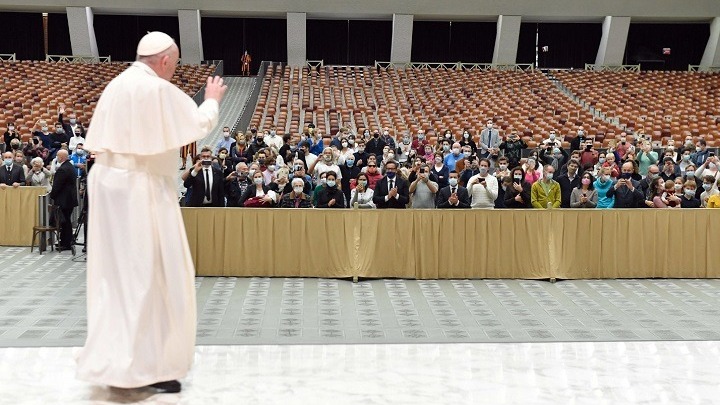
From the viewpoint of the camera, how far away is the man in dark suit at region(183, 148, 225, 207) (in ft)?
38.8

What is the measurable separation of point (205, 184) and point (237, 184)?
81cm

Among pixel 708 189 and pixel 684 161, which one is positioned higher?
pixel 684 161

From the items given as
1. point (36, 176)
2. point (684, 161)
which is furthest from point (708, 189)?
point (36, 176)

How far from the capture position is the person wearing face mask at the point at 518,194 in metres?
12.1

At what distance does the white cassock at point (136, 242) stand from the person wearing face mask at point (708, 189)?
965cm

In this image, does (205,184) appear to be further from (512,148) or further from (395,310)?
(512,148)

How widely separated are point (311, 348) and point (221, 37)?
32.2 meters

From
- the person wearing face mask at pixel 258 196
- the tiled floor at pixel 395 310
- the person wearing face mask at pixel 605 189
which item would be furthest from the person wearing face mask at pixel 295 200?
the person wearing face mask at pixel 605 189

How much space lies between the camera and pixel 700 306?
941 cm

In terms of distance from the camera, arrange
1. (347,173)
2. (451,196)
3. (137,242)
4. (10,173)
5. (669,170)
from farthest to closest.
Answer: (347,173) < (10,173) < (669,170) < (451,196) < (137,242)

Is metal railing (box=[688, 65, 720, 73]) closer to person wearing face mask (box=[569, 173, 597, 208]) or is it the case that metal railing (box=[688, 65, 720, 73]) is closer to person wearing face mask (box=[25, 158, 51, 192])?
person wearing face mask (box=[569, 173, 597, 208])

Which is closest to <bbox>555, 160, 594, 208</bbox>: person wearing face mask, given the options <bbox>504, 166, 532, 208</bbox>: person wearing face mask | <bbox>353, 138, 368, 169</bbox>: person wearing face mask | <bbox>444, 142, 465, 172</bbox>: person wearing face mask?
<bbox>504, 166, 532, 208</bbox>: person wearing face mask

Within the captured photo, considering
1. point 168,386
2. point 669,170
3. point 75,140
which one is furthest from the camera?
point 75,140

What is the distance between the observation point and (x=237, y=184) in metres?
12.6
